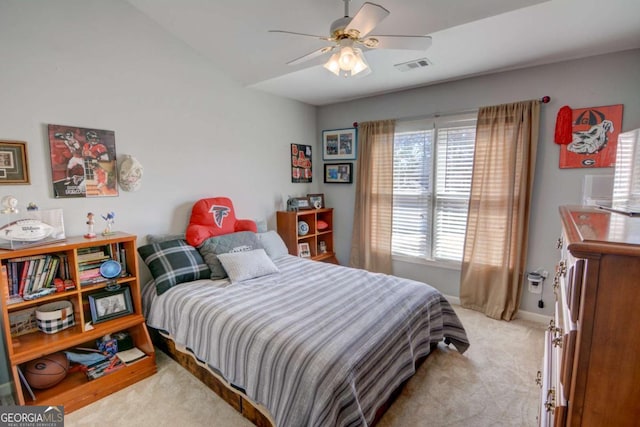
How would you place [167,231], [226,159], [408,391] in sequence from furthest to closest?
[226,159], [167,231], [408,391]

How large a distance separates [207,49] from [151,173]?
4.23 feet

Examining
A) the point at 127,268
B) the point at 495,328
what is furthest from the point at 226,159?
the point at 495,328

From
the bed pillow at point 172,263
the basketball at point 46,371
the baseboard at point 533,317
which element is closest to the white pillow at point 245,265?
the bed pillow at point 172,263

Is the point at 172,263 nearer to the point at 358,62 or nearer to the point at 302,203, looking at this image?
the point at 302,203

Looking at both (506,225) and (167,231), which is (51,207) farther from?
(506,225)

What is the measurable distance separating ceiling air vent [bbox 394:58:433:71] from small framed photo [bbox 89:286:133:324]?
299 cm

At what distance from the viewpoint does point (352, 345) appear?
159cm

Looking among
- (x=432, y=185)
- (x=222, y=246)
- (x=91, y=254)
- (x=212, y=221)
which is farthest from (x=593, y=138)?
(x=91, y=254)

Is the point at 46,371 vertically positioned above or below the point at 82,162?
below

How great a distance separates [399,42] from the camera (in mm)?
1838

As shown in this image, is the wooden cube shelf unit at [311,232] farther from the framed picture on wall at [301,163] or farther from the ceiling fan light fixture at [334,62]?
the ceiling fan light fixture at [334,62]

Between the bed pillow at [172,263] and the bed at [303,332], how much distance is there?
0.03 metres

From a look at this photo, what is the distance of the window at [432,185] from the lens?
129 inches

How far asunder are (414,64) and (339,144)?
1583 mm
